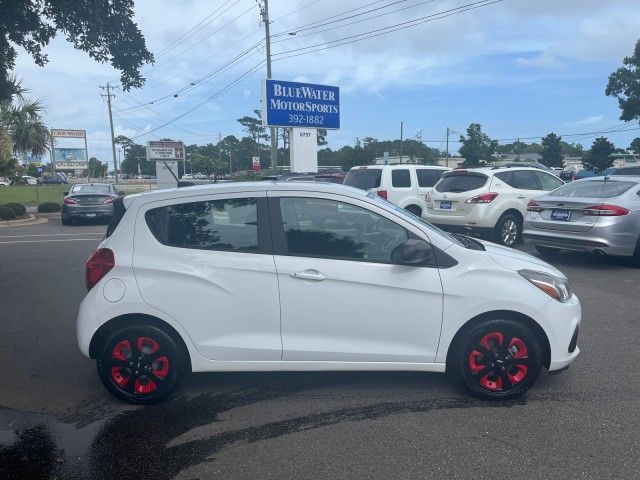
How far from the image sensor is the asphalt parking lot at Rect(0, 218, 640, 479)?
355 cm

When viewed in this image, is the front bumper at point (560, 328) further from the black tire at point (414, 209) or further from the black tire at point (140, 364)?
the black tire at point (414, 209)

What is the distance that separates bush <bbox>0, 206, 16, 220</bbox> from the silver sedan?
722 inches

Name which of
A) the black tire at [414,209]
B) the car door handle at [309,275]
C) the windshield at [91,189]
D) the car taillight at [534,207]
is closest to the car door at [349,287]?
the car door handle at [309,275]

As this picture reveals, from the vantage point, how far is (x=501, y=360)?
14.4ft

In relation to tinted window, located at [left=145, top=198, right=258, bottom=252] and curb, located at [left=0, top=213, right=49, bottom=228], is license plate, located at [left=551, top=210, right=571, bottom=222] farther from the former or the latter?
curb, located at [left=0, top=213, right=49, bottom=228]

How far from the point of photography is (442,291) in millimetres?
4328

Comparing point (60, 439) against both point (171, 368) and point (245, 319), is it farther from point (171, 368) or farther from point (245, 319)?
point (245, 319)

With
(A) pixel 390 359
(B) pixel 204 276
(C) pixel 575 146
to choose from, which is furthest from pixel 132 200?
(C) pixel 575 146

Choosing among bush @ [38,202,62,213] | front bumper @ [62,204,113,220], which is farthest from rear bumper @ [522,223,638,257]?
bush @ [38,202,62,213]

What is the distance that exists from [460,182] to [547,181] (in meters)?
2.16

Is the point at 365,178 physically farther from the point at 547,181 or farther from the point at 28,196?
the point at 28,196

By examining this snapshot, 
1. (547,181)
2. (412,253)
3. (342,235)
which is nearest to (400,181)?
(547,181)

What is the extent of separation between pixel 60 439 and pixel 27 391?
1067 millimetres

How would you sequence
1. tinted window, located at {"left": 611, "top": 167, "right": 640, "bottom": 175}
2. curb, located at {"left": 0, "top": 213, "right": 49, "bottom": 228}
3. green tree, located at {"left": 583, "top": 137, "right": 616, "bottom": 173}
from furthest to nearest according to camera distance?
green tree, located at {"left": 583, "top": 137, "right": 616, "bottom": 173} → curb, located at {"left": 0, "top": 213, "right": 49, "bottom": 228} → tinted window, located at {"left": 611, "top": 167, "right": 640, "bottom": 175}
